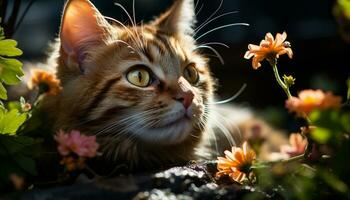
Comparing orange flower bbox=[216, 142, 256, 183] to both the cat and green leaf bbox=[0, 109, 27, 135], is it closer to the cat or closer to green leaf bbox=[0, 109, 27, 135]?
the cat

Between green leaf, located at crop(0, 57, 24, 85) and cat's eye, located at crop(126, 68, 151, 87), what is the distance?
1.53 ft

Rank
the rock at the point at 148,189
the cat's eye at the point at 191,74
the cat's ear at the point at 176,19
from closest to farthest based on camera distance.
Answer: the rock at the point at 148,189 < the cat's eye at the point at 191,74 < the cat's ear at the point at 176,19

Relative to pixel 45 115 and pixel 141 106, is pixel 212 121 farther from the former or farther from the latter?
pixel 45 115

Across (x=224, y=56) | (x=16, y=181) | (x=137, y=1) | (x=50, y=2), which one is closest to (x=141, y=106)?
(x=16, y=181)

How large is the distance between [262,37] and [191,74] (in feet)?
7.55

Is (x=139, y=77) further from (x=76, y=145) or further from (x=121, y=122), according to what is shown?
(x=76, y=145)

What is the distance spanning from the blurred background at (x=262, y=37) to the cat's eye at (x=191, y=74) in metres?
1.79

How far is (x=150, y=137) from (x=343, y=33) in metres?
0.88

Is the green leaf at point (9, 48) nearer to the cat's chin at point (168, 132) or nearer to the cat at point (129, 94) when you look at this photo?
the cat at point (129, 94)

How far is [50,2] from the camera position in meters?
5.02

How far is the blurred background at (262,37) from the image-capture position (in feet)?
13.4

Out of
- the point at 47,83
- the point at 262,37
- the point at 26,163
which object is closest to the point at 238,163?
the point at 26,163

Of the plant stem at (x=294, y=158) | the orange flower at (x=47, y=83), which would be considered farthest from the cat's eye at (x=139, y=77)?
the plant stem at (x=294, y=158)

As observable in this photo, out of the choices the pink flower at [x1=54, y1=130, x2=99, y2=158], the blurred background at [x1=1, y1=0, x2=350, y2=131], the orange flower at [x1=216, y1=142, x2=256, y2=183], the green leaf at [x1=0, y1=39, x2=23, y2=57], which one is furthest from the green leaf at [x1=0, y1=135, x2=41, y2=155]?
the blurred background at [x1=1, y1=0, x2=350, y2=131]
